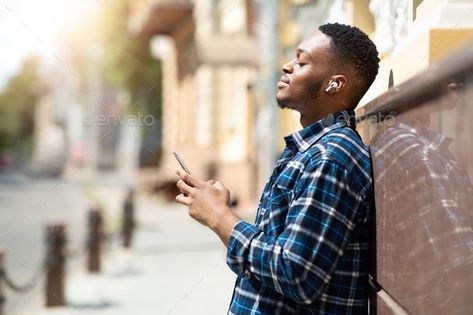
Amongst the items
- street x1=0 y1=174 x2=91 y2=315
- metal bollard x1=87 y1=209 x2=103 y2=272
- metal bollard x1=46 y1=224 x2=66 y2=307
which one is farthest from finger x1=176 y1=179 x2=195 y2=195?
metal bollard x1=87 y1=209 x2=103 y2=272

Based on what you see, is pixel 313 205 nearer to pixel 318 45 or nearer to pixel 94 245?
pixel 318 45

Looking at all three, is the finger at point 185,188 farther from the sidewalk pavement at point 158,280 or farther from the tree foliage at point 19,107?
the tree foliage at point 19,107

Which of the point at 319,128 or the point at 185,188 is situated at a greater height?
the point at 319,128

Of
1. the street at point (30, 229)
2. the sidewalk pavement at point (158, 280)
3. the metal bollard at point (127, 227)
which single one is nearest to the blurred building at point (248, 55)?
the sidewalk pavement at point (158, 280)

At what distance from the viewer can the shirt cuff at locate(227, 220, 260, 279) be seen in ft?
5.95

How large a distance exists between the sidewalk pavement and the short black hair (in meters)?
2.71

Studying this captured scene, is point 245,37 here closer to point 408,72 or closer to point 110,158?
point 408,72

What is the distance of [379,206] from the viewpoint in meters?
1.86

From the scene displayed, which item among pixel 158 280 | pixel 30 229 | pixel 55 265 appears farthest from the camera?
pixel 30 229

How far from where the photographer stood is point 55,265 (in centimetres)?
730

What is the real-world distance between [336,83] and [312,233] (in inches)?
18.0

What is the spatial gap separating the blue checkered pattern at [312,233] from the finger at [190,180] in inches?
6.8

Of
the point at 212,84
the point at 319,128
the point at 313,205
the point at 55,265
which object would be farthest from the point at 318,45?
the point at 212,84

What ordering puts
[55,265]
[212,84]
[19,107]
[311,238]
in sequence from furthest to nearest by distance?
[19,107], [212,84], [55,265], [311,238]
